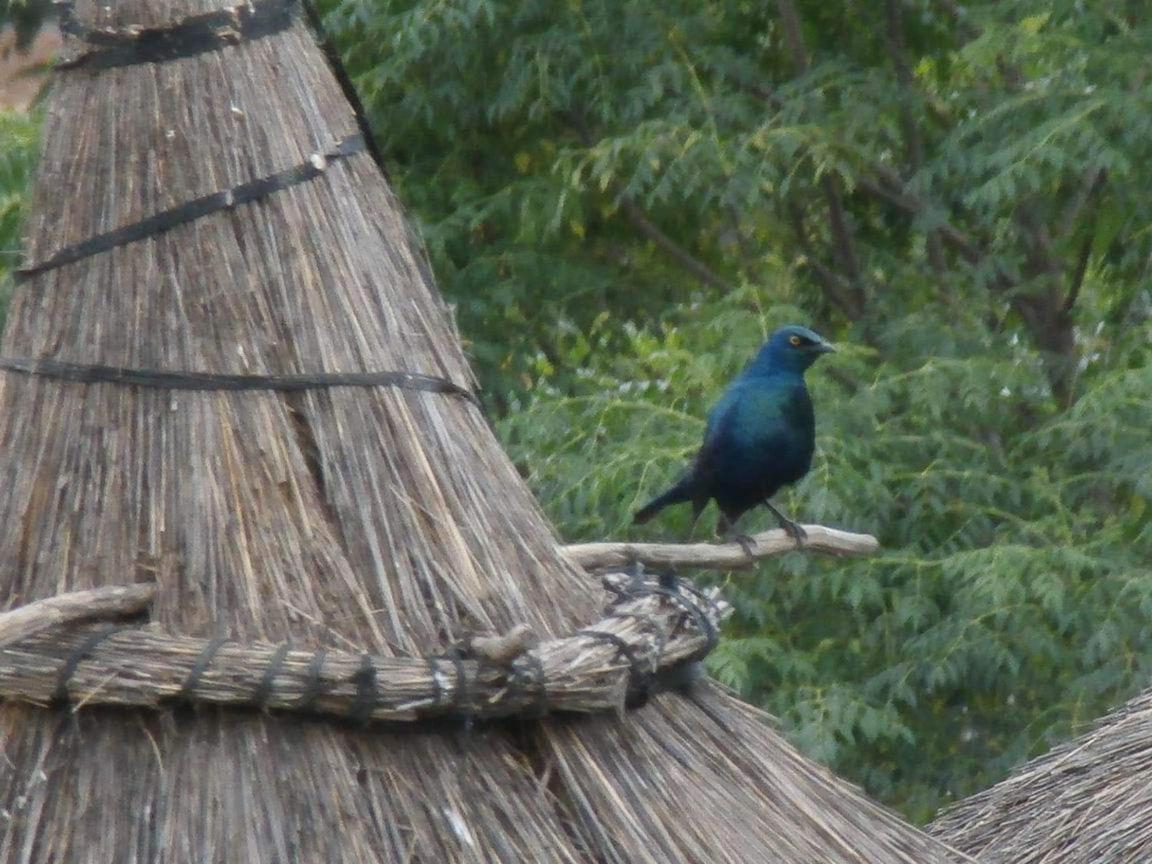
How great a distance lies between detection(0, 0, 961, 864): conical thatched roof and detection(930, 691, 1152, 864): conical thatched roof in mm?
→ 2134

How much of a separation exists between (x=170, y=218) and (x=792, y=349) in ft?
10.4

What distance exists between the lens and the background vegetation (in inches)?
252

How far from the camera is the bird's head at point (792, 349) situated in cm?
526

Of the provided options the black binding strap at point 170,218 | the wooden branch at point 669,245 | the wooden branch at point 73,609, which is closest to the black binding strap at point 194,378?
the black binding strap at point 170,218

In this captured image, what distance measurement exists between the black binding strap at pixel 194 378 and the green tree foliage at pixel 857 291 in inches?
150

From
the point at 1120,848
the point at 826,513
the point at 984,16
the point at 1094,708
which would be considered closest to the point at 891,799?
the point at 1094,708

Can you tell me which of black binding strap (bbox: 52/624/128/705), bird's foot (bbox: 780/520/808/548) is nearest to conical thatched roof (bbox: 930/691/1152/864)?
bird's foot (bbox: 780/520/808/548)

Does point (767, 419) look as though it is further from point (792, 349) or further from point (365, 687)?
point (365, 687)

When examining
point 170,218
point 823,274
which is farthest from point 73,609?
point 823,274

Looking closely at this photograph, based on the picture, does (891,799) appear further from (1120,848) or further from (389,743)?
(389,743)

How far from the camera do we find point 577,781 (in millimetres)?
2262

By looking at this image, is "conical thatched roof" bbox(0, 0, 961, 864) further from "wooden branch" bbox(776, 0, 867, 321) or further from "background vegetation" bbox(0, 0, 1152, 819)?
"wooden branch" bbox(776, 0, 867, 321)

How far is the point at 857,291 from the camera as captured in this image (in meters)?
8.20

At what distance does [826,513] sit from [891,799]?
4.70 feet
